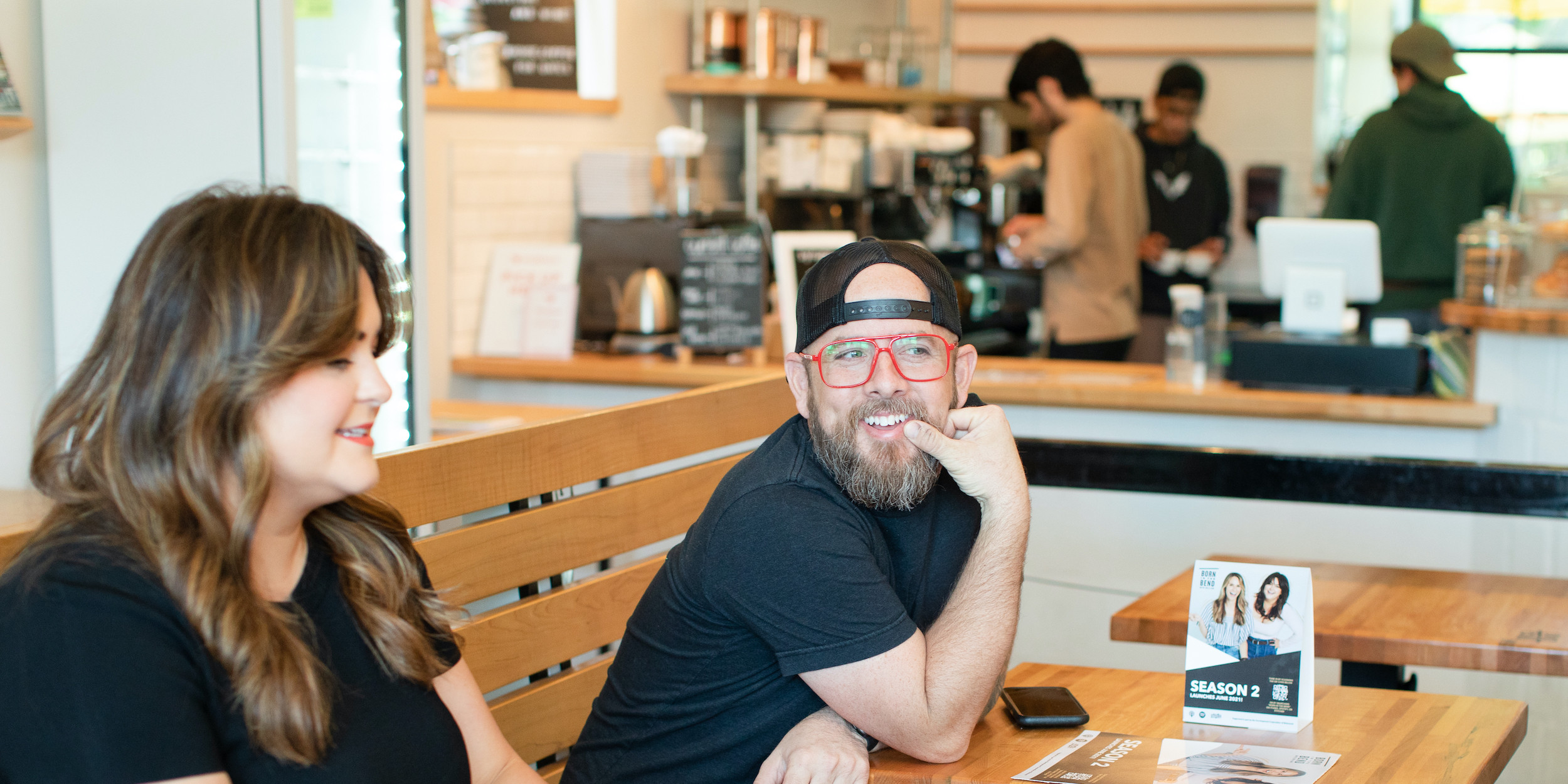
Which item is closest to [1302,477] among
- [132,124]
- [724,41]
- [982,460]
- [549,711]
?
[982,460]

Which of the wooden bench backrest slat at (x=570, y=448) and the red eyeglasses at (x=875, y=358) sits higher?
the red eyeglasses at (x=875, y=358)

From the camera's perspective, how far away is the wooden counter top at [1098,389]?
3.67 meters

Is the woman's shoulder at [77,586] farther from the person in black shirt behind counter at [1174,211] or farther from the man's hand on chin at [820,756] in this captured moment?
the person in black shirt behind counter at [1174,211]

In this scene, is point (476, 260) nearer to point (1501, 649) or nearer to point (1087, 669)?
point (1087, 669)

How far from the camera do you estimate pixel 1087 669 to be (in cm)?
190

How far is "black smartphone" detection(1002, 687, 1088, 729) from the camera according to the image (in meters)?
1.62

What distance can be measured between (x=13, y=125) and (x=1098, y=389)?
267cm

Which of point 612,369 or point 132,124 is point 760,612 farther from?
point 612,369

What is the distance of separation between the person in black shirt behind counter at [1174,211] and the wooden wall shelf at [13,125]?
5126 mm

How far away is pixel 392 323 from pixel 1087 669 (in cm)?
102

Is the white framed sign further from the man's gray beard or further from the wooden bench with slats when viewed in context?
the man's gray beard

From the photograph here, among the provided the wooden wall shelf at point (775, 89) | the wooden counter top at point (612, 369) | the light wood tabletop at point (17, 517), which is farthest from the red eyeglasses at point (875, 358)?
the wooden wall shelf at point (775, 89)

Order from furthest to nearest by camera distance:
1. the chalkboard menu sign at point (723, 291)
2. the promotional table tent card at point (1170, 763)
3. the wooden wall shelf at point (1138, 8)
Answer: the wooden wall shelf at point (1138, 8) < the chalkboard menu sign at point (723, 291) < the promotional table tent card at point (1170, 763)

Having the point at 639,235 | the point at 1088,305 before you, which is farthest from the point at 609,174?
the point at 1088,305
